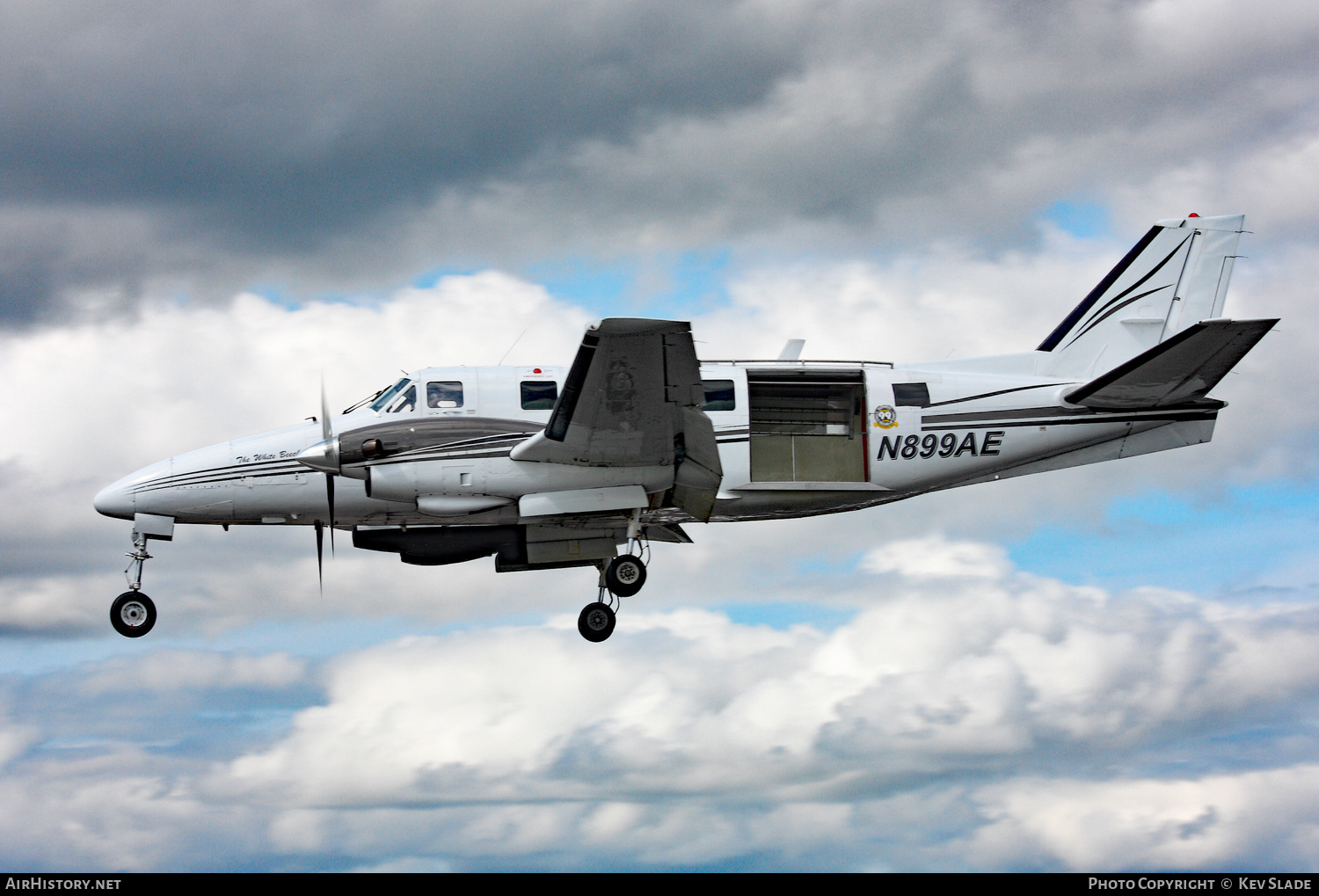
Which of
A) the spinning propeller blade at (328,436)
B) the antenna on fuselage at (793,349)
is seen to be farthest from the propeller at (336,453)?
the antenna on fuselage at (793,349)

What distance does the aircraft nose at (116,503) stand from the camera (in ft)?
61.1

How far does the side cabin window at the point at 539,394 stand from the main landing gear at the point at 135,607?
6.00 meters

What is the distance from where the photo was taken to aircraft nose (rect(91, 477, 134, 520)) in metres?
18.6

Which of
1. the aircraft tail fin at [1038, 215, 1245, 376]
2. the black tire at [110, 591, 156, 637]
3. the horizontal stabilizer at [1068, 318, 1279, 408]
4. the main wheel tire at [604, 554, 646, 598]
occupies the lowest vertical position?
the black tire at [110, 591, 156, 637]

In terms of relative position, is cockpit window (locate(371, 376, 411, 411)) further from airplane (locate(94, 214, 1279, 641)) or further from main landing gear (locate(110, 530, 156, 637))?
main landing gear (locate(110, 530, 156, 637))

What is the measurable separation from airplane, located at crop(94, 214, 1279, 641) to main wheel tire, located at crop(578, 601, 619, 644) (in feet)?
0.10

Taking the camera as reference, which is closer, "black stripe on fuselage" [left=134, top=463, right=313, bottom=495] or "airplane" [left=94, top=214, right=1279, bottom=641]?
"airplane" [left=94, top=214, right=1279, bottom=641]

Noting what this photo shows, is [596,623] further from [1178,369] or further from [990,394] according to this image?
[1178,369]

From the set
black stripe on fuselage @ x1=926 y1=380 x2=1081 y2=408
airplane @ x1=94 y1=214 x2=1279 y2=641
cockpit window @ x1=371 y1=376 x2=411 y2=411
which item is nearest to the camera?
airplane @ x1=94 y1=214 x2=1279 y2=641

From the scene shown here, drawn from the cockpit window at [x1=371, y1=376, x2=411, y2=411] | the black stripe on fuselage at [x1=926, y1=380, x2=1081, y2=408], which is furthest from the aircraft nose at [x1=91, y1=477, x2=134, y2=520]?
the black stripe on fuselage at [x1=926, y1=380, x2=1081, y2=408]
